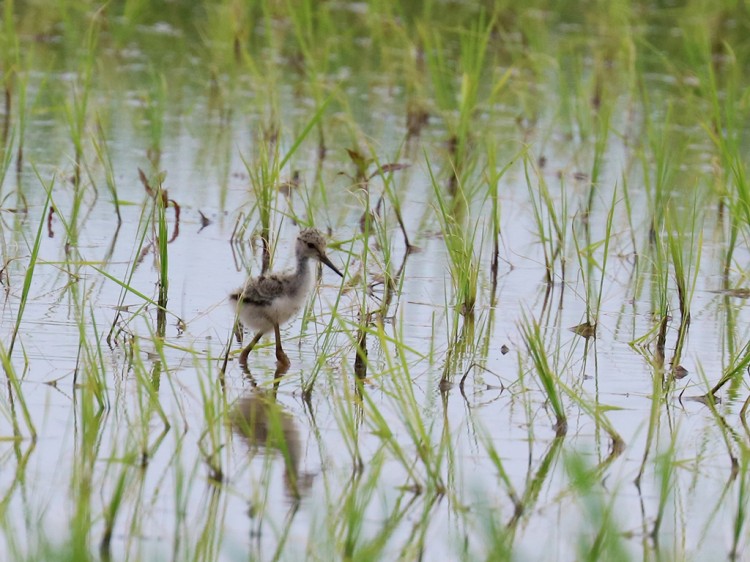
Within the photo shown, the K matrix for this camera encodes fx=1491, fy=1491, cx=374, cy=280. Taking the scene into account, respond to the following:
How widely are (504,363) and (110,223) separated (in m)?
2.88

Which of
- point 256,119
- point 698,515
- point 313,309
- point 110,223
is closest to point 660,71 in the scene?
point 256,119

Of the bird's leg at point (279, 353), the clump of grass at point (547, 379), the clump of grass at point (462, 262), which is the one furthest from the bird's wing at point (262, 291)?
the clump of grass at point (547, 379)

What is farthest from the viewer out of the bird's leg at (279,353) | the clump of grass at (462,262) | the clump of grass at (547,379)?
the clump of grass at (462,262)

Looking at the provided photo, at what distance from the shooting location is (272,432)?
4953 millimetres

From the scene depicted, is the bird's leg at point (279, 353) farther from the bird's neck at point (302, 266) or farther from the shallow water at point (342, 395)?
the bird's neck at point (302, 266)

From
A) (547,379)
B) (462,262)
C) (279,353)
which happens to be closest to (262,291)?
(279,353)

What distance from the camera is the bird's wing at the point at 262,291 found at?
5.95 metres

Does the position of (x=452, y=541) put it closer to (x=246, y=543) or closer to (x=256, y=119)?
(x=246, y=543)

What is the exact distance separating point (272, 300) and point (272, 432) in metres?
1.07

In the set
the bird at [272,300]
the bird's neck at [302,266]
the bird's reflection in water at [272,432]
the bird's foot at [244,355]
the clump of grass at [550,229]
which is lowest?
the bird's reflection in water at [272,432]

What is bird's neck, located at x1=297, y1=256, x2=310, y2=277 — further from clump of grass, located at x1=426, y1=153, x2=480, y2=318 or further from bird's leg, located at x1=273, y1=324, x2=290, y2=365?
clump of grass, located at x1=426, y1=153, x2=480, y2=318

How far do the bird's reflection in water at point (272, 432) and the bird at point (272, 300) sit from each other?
452mm

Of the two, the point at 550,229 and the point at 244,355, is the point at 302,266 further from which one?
the point at 550,229

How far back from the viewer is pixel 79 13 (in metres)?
14.0
